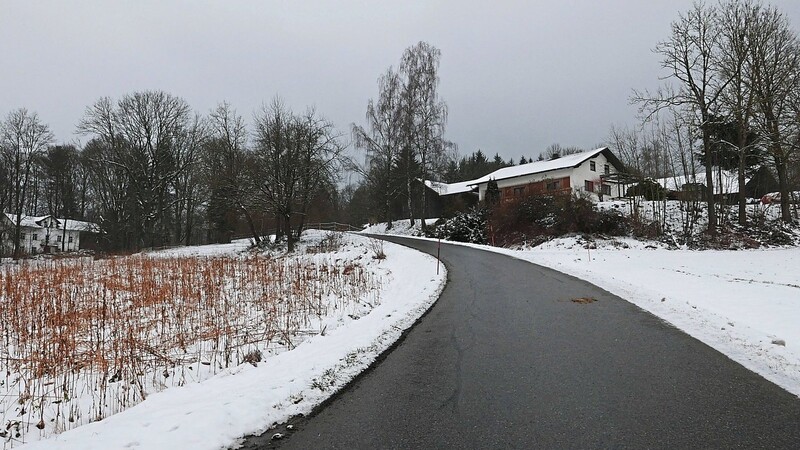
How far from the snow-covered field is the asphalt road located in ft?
0.81

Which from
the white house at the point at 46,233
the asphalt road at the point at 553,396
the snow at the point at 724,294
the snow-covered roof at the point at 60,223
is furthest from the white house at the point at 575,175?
the white house at the point at 46,233

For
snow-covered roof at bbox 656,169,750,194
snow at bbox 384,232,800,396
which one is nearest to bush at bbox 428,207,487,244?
snow at bbox 384,232,800,396

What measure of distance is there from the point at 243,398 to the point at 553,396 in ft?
9.36

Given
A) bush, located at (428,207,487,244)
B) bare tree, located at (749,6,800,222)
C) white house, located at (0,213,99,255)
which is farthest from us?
white house, located at (0,213,99,255)

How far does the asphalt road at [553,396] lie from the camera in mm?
3141

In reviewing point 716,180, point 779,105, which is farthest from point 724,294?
point 716,180

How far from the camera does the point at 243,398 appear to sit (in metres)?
3.84

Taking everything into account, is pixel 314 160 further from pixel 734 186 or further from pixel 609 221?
pixel 734 186

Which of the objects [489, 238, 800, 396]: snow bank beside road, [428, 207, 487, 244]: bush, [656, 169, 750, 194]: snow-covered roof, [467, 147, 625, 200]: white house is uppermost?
[467, 147, 625, 200]: white house

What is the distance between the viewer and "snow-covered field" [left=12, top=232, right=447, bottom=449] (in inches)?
123

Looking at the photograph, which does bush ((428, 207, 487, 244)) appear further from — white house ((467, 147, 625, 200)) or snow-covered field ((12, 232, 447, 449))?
snow-covered field ((12, 232, 447, 449))

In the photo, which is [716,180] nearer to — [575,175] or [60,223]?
[575,175]

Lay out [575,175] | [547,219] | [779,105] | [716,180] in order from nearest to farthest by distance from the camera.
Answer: [779,105] → [547,219] → [716,180] → [575,175]

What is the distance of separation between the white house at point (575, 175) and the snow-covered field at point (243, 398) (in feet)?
115
